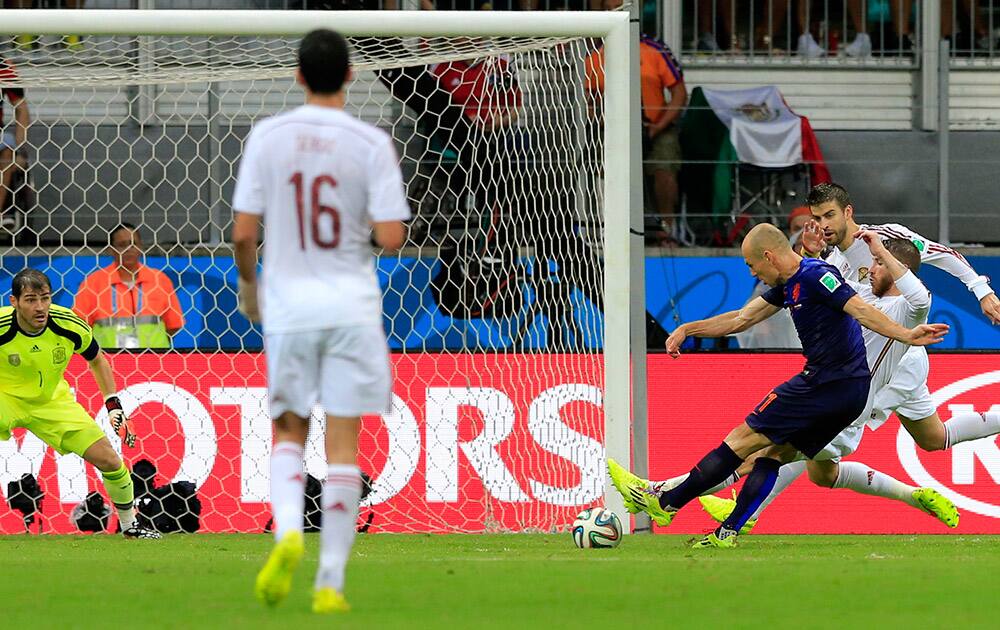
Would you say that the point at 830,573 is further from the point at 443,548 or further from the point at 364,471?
the point at 364,471

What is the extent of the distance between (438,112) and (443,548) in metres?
4.32

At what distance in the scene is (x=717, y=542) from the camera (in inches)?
323

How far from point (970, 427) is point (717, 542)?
85.1 inches

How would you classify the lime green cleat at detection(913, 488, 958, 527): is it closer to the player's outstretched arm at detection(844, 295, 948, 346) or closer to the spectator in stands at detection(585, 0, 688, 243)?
the player's outstretched arm at detection(844, 295, 948, 346)

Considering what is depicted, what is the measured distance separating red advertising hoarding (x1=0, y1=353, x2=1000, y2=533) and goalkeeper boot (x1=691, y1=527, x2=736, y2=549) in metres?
2.05

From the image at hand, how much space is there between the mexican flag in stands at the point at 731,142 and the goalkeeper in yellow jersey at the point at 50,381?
5.41m

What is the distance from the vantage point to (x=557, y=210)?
35.2 feet

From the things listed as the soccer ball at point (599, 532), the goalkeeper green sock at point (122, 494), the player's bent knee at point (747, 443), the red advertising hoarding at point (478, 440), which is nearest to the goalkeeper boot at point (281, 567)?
the soccer ball at point (599, 532)

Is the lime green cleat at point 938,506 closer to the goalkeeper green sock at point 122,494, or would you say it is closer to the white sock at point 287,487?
the goalkeeper green sock at point 122,494

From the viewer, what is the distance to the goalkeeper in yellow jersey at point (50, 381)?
984 centimetres

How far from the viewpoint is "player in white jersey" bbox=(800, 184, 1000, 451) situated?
8.89m

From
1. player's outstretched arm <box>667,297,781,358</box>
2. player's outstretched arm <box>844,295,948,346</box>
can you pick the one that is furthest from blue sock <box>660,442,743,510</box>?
player's outstretched arm <box>844,295,948,346</box>

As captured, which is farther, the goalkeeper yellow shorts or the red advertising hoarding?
the red advertising hoarding

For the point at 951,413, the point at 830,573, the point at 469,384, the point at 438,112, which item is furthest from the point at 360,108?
the point at 830,573
